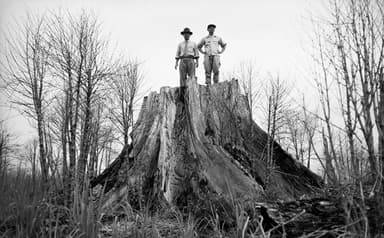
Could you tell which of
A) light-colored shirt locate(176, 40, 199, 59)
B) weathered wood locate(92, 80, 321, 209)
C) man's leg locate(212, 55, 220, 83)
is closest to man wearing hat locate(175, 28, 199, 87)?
light-colored shirt locate(176, 40, 199, 59)

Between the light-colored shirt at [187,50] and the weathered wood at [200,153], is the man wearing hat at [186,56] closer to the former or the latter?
the light-colored shirt at [187,50]

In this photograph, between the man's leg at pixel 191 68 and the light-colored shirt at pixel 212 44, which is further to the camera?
the light-colored shirt at pixel 212 44

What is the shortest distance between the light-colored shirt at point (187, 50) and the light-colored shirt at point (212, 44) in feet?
1.15

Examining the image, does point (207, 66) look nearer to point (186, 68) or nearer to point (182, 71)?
point (186, 68)

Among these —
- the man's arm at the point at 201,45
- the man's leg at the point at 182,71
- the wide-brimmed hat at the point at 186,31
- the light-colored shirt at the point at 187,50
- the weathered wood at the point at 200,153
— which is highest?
the wide-brimmed hat at the point at 186,31

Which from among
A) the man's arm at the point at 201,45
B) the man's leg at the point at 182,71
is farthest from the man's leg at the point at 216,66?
the man's leg at the point at 182,71

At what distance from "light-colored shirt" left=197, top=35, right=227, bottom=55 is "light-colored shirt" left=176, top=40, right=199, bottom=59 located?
350 mm

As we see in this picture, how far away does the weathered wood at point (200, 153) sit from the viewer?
4.62m

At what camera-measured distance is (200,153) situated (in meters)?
Result: 4.90

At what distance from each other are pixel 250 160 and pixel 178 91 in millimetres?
1978

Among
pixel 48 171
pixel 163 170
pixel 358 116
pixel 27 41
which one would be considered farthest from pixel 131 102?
pixel 358 116

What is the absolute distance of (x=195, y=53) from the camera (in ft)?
23.0

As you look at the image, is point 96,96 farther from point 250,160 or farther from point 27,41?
point 250,160

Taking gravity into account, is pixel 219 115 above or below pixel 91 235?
above
